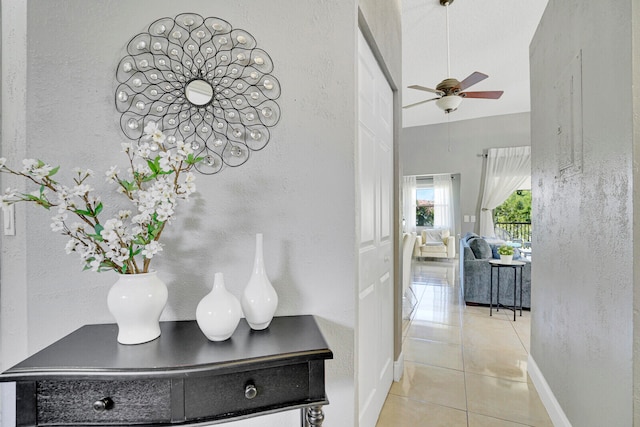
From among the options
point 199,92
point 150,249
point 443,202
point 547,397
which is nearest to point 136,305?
point 150,249

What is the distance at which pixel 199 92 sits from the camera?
119cm

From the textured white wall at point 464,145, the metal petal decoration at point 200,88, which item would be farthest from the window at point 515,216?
the metal petal decoration at point 200,88

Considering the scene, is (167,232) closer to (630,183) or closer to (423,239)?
(630,183)

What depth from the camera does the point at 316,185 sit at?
1277 mm

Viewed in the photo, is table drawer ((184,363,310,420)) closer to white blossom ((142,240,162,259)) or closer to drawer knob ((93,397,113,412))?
drawer knob ((93,397,113,412))

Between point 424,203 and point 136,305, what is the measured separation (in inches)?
330

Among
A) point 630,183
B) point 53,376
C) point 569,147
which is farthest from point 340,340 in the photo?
point 569,147

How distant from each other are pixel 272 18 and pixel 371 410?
2.08 metres

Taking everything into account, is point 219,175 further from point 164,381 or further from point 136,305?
point 164,381

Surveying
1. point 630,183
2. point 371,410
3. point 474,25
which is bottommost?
point 371,410

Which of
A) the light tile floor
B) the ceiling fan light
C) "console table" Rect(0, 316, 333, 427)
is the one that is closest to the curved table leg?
"console table" Rect(0, 316, 333, 427)

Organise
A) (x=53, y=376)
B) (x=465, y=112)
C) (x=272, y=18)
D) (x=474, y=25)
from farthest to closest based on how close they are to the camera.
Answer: (x=465, y=112)
(x=474, y=25)
(x=272, y=18)
(x=53, y=376)

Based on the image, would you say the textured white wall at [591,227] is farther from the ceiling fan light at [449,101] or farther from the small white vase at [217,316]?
the small white vase at [217,316]

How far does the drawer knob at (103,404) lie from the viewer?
2.72 feet
